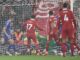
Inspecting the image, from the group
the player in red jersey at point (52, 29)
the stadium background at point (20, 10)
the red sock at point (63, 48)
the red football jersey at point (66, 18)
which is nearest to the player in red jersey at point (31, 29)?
the stadium background at point (20, 10)

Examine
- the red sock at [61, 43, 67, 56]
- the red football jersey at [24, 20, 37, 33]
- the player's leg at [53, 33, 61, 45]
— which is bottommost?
the red sock at [61, 43, 67, 56]

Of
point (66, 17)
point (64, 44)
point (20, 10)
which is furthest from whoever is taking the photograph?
point (20, 10)

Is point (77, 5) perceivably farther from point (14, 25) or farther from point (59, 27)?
point (14, 25)

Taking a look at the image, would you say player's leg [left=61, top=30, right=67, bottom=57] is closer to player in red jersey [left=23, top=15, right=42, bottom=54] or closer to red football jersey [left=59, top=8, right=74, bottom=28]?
red football jersey [left=59, top=8, right=74, bottom=28]

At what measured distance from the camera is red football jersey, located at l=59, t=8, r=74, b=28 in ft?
50.0

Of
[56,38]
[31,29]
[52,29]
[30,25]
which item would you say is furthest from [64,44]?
[30,25]

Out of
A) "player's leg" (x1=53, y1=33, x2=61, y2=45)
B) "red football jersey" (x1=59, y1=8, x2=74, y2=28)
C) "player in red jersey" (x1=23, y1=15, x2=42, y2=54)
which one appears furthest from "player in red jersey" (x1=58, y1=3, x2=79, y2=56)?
"player in red jersey" (x1=23, y1=15, x2=42, y2=54)

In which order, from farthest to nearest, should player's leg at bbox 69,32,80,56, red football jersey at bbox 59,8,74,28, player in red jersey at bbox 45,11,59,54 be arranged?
player in red jersey at bbox 45,11,59,54 < player's leg at bbox 69,32,80,56 < red football jersey at bbox 59,8,74,28

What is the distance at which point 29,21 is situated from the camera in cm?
1566

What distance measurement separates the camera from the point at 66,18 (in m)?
15.2

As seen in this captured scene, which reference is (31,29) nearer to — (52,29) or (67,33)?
(52,29)

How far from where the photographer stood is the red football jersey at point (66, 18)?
50.0ft

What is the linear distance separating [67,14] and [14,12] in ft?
6.75

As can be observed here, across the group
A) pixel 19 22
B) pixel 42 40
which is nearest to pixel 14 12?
pixel 19 22
